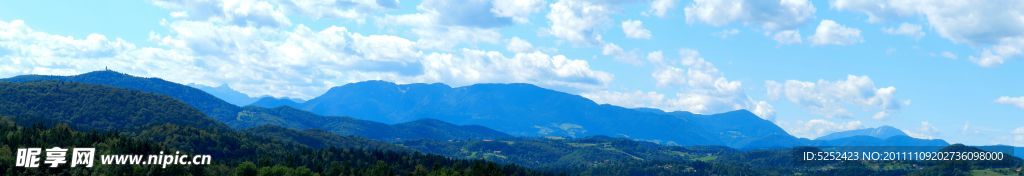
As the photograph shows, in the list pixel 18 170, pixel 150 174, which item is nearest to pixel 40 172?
pixel 18 170

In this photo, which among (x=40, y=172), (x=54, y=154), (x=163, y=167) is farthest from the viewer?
(x=163, y=167)

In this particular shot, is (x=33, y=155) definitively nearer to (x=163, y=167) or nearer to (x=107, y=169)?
(x=107, y=169)

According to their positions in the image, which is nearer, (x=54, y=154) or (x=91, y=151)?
(x=54, y=154)

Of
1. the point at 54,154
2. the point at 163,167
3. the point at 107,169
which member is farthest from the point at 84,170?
the point at 54,154

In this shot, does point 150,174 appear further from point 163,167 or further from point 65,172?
point 65,172

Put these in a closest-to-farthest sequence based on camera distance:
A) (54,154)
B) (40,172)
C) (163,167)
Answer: (54,154) < (40,172) < (163,167)

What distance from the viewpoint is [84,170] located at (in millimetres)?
196250

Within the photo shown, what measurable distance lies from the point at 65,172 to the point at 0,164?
15836 mm

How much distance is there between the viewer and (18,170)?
192 meters

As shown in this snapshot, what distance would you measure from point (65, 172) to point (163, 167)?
22289mm

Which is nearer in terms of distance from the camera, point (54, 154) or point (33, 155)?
point (54, 154)

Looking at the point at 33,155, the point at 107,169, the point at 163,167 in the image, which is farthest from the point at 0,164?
the point at 163,167

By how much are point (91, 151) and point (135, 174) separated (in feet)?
35.4

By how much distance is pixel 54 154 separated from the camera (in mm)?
166875
